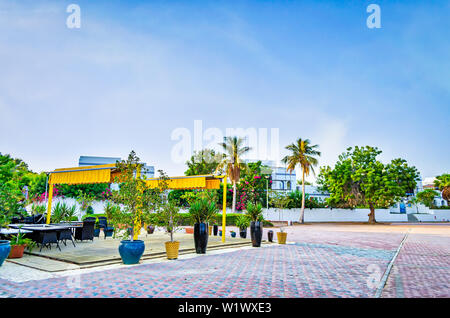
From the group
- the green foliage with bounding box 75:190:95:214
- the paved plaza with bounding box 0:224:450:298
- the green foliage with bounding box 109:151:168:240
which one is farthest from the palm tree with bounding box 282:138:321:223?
the green foliage with bounding box 109:151:168:240

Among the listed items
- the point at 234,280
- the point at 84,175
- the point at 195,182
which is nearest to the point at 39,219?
the point at 84,175

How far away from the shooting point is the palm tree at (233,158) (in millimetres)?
34594

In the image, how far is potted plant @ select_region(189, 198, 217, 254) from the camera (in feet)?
31.2

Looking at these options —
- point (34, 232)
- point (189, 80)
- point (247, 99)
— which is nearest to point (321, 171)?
point (247, 99)

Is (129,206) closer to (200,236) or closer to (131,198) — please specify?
(131,198)

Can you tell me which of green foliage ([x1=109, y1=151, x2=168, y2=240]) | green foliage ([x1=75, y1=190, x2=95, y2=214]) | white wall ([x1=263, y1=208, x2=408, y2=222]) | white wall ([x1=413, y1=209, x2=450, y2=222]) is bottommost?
white wall ([x1=413, y1=209, x2=450, y2=222])

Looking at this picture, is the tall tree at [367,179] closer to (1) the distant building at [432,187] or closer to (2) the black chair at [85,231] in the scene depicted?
(2) the black chair at [85,231]

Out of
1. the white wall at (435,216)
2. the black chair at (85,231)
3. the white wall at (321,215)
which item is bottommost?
the white wall at (435,216)

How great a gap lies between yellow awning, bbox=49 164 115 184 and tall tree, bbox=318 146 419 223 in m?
33.4

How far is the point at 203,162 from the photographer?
4322cm

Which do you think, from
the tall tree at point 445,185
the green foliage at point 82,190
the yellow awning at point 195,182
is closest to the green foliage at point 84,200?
the green foliage at point 82,190

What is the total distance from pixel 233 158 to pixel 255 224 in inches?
931

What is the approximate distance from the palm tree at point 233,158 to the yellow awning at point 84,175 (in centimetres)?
2329

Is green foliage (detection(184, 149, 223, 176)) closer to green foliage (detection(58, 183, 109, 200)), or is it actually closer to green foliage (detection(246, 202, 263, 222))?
green foliage (detection(58, 183, 109, 200))
